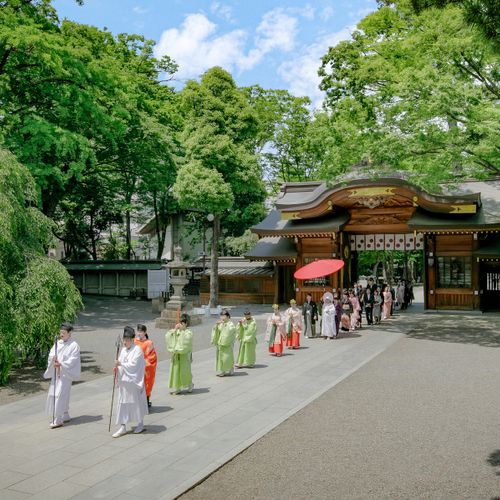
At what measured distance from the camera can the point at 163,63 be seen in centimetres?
3691

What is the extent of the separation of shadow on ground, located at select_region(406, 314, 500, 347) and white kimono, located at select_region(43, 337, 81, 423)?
12.3 metres

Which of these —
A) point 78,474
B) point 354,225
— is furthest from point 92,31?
point 78,474

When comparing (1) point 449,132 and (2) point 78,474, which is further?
(1) point 449,132

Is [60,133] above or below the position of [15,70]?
below

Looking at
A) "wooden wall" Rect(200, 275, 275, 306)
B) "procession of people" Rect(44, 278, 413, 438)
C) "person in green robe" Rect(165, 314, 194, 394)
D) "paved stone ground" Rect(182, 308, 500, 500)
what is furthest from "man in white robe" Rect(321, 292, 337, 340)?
"wooden wall" Rect(200, 275, 275, 306)

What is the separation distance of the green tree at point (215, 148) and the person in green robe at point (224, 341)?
47.3ft

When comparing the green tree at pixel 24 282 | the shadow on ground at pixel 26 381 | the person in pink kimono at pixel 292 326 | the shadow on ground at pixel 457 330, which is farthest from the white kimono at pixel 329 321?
the shadow on ground at pixel 26 381

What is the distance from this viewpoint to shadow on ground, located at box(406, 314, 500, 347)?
647 inches

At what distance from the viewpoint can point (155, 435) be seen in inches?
293

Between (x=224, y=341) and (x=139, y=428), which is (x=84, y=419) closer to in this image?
(x=139, y=428)

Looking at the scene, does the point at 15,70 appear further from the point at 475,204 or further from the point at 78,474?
the point at 475,204

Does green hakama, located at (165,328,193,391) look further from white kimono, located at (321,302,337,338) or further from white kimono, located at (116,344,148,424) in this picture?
white kimono, located at (321,302,337,338)

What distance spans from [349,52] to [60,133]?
15.9 meters

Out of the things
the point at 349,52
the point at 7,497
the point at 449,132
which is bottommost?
the point at 7,497
